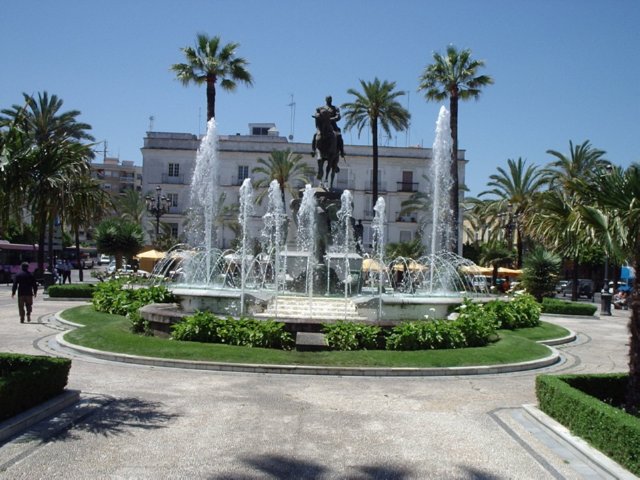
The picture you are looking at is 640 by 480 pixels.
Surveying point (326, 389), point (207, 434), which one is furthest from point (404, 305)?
point (207, 434)

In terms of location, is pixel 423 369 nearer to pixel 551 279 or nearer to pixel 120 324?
pixel 120 324

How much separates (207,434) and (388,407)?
2.67 m

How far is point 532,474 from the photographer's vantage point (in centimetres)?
587

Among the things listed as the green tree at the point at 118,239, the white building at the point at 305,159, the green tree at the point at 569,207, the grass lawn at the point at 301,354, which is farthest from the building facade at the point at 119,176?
the grass lawn at the point at 301,354

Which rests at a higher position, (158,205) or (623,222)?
(158,205)

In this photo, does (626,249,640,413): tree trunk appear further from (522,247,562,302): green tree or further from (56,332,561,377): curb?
(522,247,562,302): green tree

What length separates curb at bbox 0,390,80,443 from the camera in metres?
6.34

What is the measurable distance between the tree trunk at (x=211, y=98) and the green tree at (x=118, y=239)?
32.4ft

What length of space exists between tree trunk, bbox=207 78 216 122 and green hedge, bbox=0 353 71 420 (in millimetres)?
26442

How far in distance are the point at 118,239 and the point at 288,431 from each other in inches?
1304

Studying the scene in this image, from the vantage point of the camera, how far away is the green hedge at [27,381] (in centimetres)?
661

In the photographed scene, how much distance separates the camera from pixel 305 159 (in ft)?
Result: 180

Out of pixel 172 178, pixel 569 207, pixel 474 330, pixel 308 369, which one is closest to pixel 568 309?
pixel 569 207

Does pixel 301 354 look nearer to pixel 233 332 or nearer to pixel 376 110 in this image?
pixel 233 332
